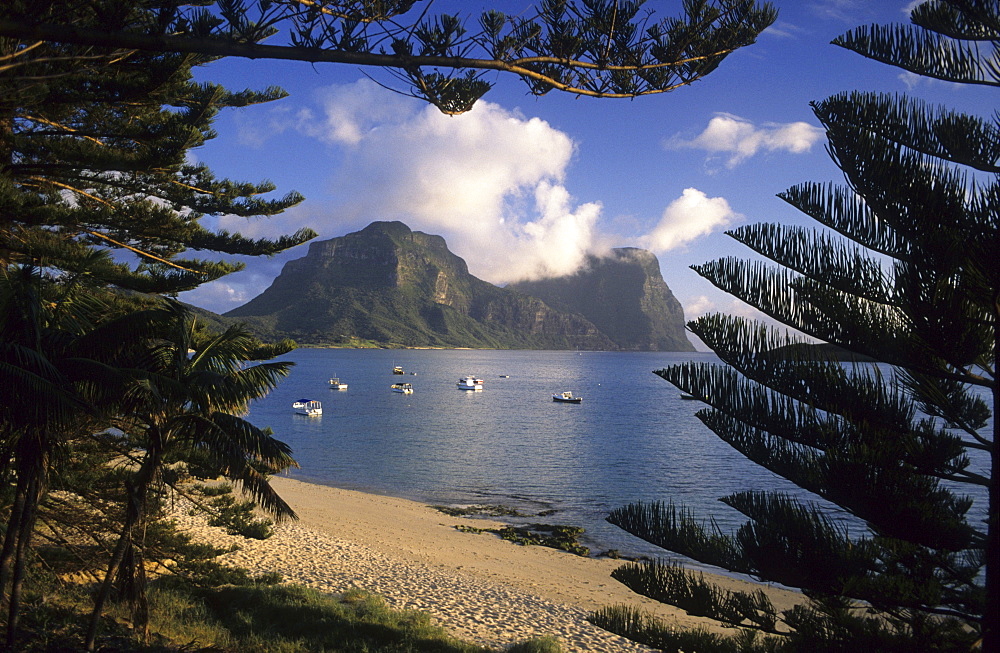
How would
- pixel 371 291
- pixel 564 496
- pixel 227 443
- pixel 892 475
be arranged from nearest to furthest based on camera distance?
pixel 892 475 → pixel 227 443 → pixel 564 496 → pixel 371 291

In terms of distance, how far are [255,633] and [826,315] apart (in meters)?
8.44

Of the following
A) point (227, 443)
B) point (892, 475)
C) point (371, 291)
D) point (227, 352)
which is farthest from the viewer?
point (371, 291)

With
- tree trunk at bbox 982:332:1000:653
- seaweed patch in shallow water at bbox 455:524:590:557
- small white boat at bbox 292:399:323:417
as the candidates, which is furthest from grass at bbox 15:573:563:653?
small white boat at bbox 292:399:323:417

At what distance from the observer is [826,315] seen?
4.07 meters

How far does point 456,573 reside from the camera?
50.0 ft

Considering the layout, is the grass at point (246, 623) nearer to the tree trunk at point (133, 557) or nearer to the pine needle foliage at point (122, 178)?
the tree trunk at point (133, 557)

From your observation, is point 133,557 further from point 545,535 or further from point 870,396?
point 545,535

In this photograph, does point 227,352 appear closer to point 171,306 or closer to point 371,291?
point 171,306

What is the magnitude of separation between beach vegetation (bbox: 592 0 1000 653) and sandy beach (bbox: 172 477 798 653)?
7097 millimetres

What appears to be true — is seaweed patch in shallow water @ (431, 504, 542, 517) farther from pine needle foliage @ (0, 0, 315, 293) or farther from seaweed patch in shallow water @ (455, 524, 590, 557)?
pine needle foliage @ (0, 0, 315, 293)

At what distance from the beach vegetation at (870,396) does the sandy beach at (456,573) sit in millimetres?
7097

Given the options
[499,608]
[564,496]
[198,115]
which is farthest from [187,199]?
[564,496]

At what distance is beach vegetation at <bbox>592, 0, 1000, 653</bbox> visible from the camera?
11.9 ft

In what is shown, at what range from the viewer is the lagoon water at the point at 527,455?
80.8 ft
